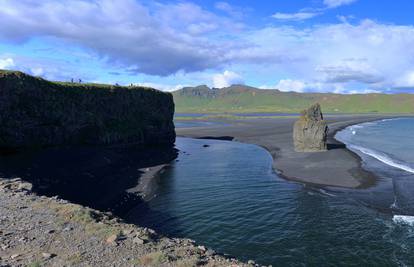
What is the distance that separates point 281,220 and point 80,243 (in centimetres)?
1724

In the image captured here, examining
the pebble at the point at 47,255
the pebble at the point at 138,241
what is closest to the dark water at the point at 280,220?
the pebble at the point at 138,241

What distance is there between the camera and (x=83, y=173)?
1727 inches

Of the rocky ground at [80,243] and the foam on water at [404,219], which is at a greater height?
the rocky ground at [80,243]

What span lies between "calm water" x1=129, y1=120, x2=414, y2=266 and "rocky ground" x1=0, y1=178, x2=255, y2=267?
7001mm

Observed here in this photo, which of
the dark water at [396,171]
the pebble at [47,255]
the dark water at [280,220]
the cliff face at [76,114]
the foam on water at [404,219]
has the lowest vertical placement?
the dark water at [280,220]

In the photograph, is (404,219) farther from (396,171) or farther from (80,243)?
(80,243)

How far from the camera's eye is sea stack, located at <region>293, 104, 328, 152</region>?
63.1 m

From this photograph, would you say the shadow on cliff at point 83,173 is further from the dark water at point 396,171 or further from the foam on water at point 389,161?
the foam on water at point 389,161

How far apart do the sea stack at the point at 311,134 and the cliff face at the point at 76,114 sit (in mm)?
32068

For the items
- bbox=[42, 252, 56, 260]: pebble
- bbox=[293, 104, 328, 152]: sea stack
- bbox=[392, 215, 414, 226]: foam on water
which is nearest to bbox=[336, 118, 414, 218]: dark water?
bbox=[392, 215, 414, 226]: foam on water

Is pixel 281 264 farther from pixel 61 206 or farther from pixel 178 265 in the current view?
pixel 61 206

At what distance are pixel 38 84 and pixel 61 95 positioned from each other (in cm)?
513

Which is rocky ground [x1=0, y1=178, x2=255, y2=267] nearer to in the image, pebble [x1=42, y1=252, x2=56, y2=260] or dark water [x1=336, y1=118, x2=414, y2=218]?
pebble [x1=42, y1=252, x2=56, y2=260]

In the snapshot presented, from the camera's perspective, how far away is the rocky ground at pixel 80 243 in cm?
1466
